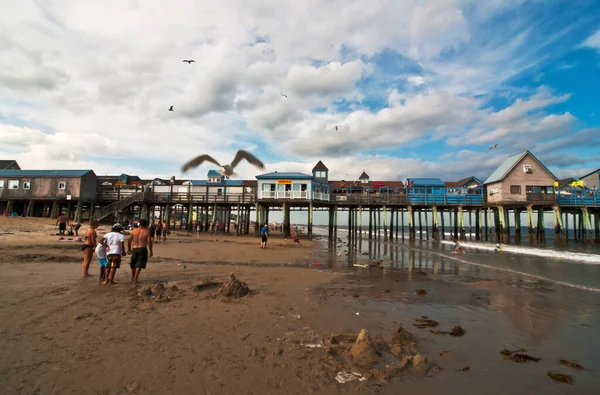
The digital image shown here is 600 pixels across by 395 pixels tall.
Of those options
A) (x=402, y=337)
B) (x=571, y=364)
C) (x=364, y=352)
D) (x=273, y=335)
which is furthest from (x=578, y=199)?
(x=273, y=335)

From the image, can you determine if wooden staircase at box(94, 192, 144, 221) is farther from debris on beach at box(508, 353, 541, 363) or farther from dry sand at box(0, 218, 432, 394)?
debris on beach at box(508, 353, 541, 363)

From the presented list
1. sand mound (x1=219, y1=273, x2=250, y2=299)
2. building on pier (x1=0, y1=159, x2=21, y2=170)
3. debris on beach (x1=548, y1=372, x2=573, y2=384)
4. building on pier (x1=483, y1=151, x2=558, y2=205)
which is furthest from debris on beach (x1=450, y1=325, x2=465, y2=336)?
building on pier (x1=0, y1=159, x2=21, y2=170)

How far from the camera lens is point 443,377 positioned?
402cm

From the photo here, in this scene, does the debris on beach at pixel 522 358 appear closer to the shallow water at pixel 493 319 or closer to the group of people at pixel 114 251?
the shallow water at pixel 493 319

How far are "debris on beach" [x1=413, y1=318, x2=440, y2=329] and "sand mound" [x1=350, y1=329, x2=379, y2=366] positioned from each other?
2045 millimetres

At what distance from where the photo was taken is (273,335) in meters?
5.18

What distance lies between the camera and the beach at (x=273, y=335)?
366cm

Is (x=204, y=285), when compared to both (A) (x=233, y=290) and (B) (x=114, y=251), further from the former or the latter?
(B) (x=114, y=251)

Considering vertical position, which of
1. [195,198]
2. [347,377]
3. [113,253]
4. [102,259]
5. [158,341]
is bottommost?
[347,377]

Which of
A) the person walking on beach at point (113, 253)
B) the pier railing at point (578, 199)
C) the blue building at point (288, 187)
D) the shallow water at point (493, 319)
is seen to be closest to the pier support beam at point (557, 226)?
the pier railing at point (578, 199)

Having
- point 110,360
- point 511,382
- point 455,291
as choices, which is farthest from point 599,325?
point 110,360

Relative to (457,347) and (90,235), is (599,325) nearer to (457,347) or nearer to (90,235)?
(457,347)

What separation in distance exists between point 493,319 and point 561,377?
9.16 feet

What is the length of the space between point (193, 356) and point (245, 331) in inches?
48.2
